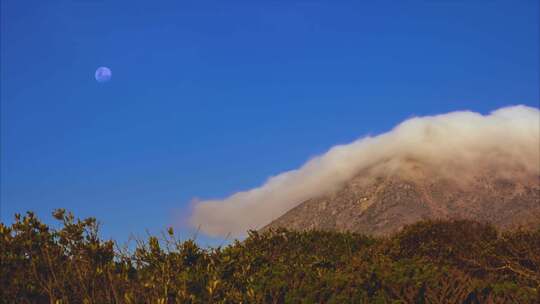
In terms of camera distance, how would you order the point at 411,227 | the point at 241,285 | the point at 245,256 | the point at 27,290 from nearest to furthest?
1. the point at 27,290
2. the point at 241,285
3. the point at 245,256
4. the point at 411,227

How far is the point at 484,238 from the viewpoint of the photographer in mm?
21172

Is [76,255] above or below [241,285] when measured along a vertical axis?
above

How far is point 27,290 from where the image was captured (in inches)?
326

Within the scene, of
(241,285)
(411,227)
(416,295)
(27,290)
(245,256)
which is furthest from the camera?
(411,227)

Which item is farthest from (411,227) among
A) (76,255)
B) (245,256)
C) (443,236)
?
(76,255)

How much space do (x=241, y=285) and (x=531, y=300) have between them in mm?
4997

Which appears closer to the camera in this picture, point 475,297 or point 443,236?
point 475,297

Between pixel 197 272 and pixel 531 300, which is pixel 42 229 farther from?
pixel 531 300

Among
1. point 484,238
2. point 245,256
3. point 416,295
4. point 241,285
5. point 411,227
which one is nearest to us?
point 416,295

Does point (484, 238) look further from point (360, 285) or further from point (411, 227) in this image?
point (360, 285)

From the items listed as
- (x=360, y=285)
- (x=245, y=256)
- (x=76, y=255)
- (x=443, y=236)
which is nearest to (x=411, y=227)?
(x=443, y=236)

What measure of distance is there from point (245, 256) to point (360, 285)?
3.13m

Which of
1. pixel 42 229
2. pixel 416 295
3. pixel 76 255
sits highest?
pixel 42 229

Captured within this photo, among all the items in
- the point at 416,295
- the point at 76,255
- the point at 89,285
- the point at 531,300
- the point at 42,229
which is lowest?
the point at 531,300
